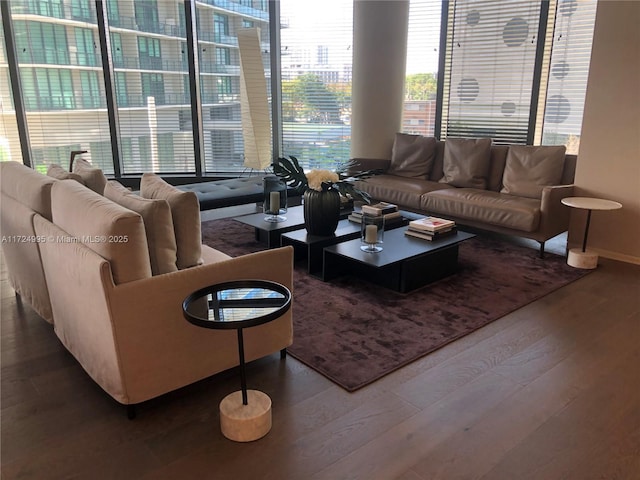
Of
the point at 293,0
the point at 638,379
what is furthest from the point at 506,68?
the point at 638,379

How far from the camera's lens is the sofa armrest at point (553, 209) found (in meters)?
4.22

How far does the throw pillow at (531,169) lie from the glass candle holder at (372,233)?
1.92 m

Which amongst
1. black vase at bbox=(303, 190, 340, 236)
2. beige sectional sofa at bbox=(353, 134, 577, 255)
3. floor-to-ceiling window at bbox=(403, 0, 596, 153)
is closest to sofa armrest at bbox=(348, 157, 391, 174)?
beige sectional sofa at bbox=(353, 134, 577, 255)

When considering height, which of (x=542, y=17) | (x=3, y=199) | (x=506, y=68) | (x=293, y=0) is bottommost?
(x=3, y=199)

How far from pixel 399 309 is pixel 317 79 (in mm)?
4365

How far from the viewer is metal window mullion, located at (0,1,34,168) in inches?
225

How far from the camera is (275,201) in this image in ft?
14.3

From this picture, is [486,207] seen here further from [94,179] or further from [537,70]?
[94,179]

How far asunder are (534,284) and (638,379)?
127cm

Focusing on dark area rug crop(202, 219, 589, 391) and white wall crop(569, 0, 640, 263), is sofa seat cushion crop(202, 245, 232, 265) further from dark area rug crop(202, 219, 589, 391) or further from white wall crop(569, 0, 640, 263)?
white wall crop(569, 0, 640, 263)

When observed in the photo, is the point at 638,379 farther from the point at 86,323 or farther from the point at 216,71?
the point at 216,71

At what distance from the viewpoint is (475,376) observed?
2.50 meters

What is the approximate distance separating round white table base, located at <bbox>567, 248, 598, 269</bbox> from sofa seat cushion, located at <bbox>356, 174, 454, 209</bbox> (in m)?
1.56

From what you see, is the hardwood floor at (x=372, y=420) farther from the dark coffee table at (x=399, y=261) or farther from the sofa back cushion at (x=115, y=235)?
Answer: the dark coffee table at (x=399, y=261)
